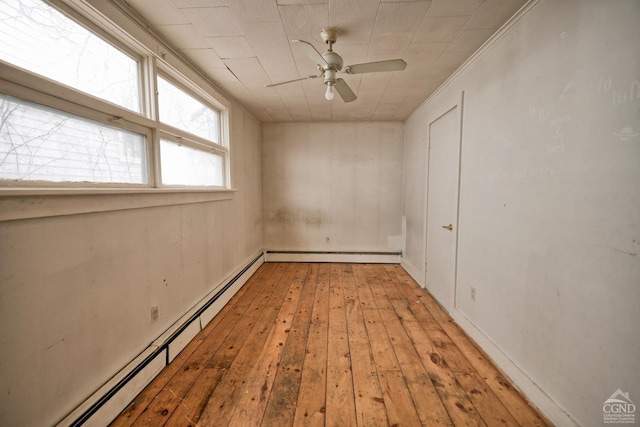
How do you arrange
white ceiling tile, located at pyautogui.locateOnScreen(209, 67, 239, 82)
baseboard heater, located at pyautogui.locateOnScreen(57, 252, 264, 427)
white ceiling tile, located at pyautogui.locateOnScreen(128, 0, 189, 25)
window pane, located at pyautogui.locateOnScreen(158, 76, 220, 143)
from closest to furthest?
baseboard heater, located at pyautogui.locateOnScreen(57, 252, 264, 427), white ceiling tile, located at pyautogui.locateOnScreen(128, 0, 189, 25), window pane, located at pyautogui.locateOnScreen(158, 76, 220, 143), white ceiling tile, located at pyautogui.locateOnScreen(209, 67, 239, 82)

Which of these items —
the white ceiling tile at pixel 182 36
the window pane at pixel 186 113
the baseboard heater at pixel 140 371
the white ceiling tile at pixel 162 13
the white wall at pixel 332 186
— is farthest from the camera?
the white wall at pixel 332 186

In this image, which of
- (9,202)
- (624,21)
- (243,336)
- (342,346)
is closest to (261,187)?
(243,336)

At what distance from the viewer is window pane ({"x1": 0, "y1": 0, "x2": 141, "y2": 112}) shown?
104 centimetres

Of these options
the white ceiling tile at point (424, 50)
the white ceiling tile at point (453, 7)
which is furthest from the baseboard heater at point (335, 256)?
the white ceiling tile at point (453, 7)

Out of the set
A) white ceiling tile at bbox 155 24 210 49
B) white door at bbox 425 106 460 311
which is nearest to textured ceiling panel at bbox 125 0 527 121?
white ceiling tile at bbox 155 24 210 49

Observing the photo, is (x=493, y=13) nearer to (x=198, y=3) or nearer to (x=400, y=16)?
(x=400, y=16)

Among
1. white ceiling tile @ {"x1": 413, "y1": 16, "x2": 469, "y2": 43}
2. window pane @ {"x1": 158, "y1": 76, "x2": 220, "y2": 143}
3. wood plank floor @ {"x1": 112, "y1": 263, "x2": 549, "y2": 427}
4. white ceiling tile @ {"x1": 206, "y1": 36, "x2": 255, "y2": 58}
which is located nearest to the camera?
wood plank floor @ {"x1": 112, "y1": 263, "x2": 549, "y2": 427}

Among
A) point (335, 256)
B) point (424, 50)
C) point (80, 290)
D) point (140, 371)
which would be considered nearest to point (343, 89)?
point (424, 50)

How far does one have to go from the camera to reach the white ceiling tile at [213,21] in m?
1.58

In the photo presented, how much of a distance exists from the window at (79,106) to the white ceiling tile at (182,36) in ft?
0.66

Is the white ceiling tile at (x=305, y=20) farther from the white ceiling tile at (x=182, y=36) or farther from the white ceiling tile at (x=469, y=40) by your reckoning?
the white ceiling tile at (x=469, y=40)

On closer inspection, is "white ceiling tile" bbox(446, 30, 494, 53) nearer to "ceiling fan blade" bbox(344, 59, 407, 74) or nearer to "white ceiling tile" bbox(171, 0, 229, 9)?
"ceiling fan blade" bbox(344, 59, 407, 74)

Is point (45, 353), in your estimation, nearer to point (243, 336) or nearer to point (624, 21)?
point (243, 336)

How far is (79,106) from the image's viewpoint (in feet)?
4.15
